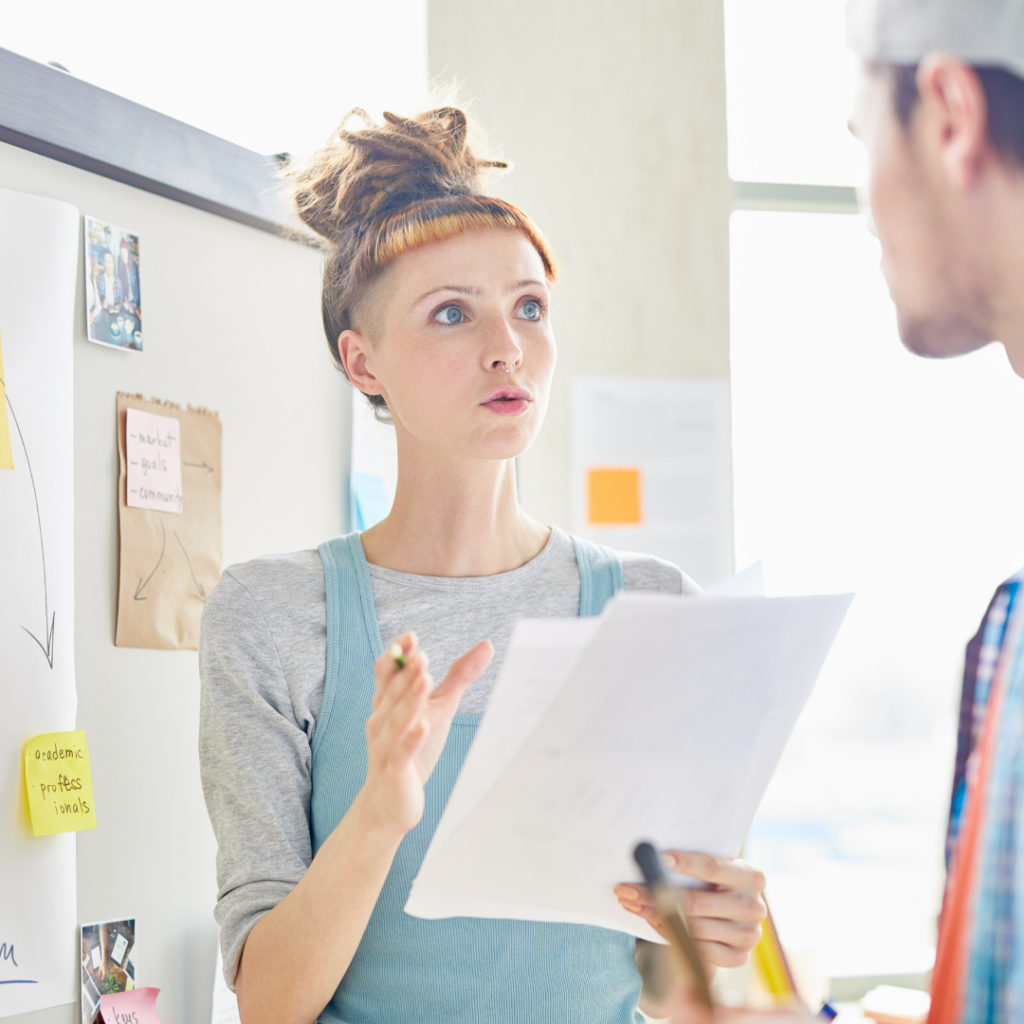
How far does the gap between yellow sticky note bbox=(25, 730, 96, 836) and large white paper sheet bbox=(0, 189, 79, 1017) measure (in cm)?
1

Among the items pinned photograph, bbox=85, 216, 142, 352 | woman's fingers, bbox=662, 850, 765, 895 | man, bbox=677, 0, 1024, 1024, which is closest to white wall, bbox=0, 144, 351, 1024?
pinned photograph, bbox=85, 216, 142, 352

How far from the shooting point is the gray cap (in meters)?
0.54

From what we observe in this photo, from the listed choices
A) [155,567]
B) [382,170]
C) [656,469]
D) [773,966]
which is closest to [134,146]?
[382,170]

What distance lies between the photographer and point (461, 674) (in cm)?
86

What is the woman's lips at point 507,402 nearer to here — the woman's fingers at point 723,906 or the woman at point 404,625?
the woman at point 404,625

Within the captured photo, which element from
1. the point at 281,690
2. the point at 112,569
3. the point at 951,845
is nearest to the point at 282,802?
the point at 281,690

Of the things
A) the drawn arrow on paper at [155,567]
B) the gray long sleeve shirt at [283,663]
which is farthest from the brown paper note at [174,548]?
the gray long sleeve shirt at [283,663]

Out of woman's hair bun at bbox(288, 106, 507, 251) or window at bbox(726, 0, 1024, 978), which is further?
window at bbox(726, 0, 1024, 978)

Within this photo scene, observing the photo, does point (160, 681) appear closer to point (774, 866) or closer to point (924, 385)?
point (774, 866)

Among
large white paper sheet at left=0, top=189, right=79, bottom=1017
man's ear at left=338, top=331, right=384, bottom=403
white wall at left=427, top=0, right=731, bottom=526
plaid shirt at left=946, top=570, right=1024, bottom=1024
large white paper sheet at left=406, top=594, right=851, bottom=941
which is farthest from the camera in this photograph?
white wall at left=427, top=0, right=731, bottom=526

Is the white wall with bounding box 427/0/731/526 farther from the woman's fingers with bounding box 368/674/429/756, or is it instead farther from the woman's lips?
the woman's fingers with bounding box 368/674/429/756

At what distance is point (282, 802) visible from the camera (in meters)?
1.08

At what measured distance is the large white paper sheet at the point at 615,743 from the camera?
63 cm

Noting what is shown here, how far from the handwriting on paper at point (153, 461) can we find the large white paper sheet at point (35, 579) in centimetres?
9
